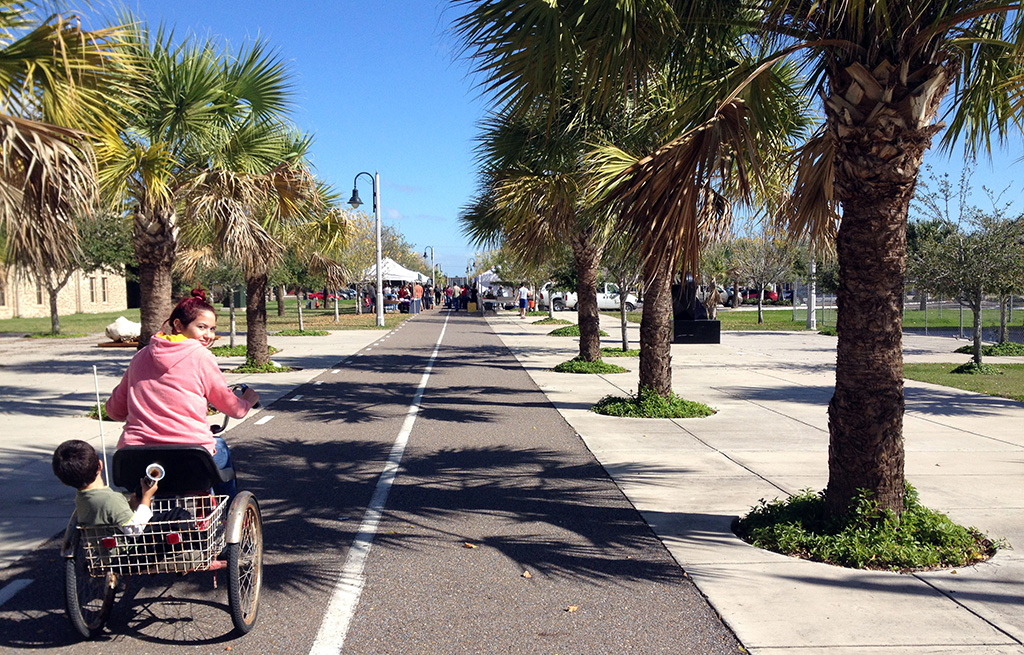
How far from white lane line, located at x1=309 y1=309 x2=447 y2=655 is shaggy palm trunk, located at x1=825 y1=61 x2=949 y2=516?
10.9 ft

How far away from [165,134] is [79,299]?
47.8m

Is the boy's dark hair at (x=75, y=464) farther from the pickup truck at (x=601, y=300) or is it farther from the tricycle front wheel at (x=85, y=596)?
the pickup truck at (x=601, y=300)

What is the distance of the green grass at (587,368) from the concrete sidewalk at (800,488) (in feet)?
5.37

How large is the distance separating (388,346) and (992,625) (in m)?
23.5

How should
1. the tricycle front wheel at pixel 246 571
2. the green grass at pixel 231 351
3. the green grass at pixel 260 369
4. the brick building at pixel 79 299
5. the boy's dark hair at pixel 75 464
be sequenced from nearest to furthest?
the boy's dark hair at pixel 75 464
the tricycle front wheel at pixel 246 571
the green grass at pixel 260 369
the green grass at pixel 231 351
the brick building at pixel 79 299

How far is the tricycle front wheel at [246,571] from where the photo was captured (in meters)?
4.23

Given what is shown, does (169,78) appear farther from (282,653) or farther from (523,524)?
(282,653)

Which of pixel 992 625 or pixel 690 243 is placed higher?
pixel 690 243

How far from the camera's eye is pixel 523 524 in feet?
21.6

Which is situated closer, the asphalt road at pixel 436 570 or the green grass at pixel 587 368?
the asphalt road at pixel 436 570

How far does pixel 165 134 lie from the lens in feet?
39.7

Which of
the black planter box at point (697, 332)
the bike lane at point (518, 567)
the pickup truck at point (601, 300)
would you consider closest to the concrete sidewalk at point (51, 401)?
the bike lane at point (518, 567)

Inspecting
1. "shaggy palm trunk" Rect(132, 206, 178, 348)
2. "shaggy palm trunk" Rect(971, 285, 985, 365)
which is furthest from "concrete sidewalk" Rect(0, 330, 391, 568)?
"shaggy palm trunk" Rect(971, 285, 985, 365)

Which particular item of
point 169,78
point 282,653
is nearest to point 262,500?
point 282,653
